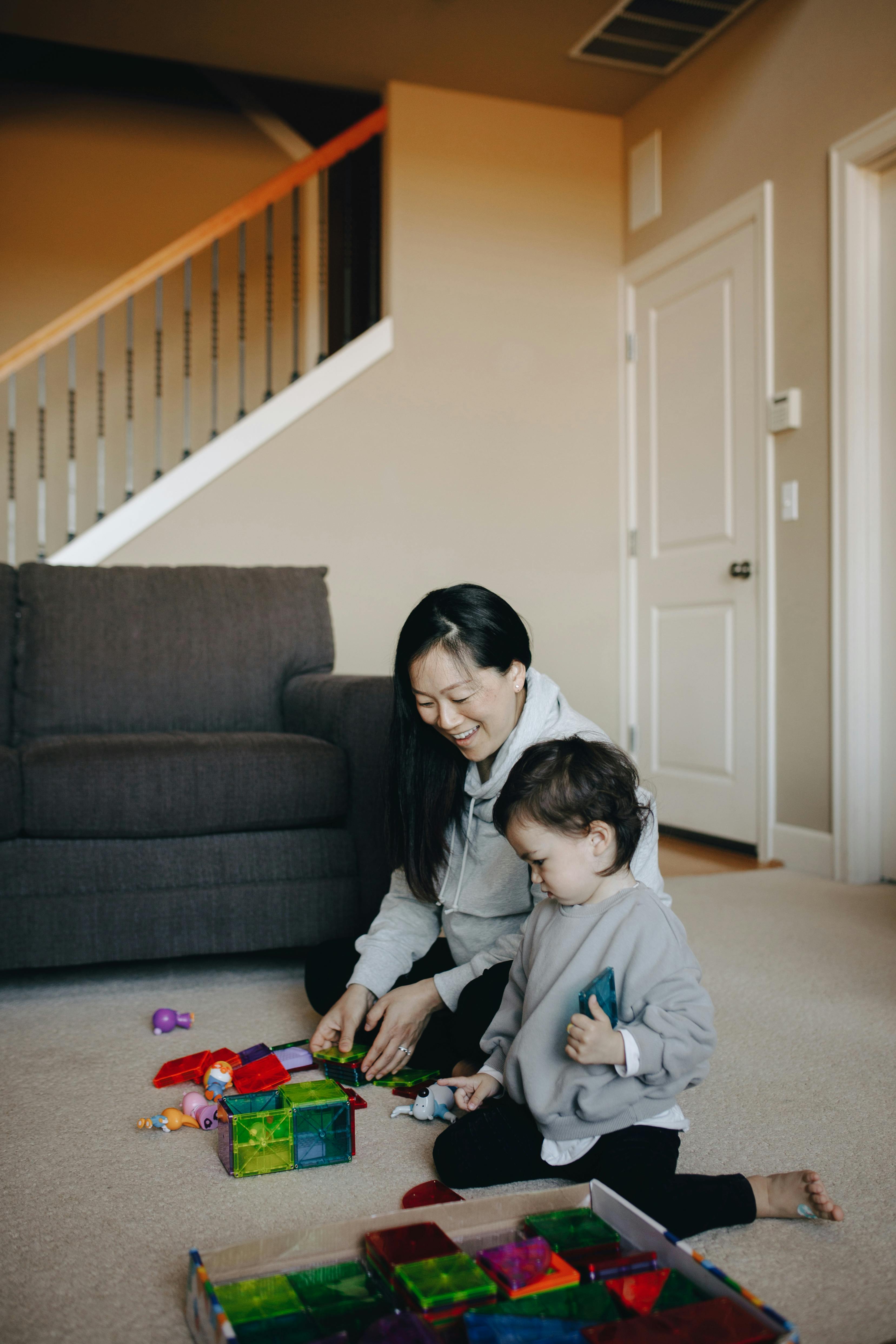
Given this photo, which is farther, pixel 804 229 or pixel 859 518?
pixel 804 229

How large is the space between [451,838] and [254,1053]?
440 millimetres

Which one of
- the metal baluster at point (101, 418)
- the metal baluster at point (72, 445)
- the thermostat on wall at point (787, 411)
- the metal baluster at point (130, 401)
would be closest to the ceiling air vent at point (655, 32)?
the thermostat on wall at point (787, 411)

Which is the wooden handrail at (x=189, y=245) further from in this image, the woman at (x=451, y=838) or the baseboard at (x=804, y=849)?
the baseboard at (x=804, y=849)

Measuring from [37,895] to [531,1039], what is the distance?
123 centimetres

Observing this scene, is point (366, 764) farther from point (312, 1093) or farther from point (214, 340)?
point (214, 340)

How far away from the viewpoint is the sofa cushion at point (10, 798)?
201cm

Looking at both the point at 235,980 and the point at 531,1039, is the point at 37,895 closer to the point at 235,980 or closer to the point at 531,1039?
the point at 235,980

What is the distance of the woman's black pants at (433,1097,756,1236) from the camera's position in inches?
43.6

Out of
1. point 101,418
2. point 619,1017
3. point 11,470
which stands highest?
point 101,418

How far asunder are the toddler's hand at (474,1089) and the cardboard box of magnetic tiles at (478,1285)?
0.26m

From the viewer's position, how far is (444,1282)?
87cm

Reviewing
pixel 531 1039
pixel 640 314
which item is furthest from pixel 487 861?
pixel 640 314

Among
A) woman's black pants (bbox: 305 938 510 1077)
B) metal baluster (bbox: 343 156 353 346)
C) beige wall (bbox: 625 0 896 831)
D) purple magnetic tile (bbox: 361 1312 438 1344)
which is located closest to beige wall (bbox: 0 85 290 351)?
metal baluster (bbox: 343 156 353 346)

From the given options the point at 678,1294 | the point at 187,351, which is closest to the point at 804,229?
the point at 187,351
